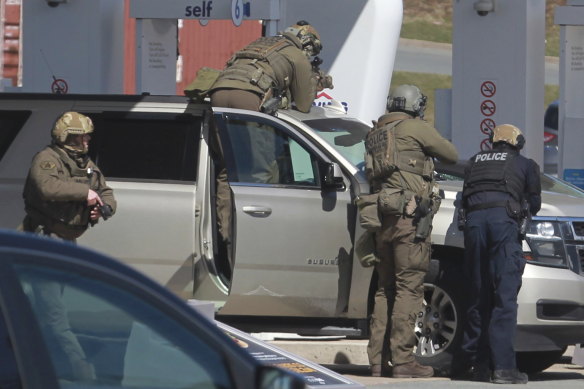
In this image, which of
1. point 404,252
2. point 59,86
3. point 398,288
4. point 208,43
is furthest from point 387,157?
point 208,43

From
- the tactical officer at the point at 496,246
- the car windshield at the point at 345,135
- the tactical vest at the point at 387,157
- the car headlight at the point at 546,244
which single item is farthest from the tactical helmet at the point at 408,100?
the car headlight at the point at 546,244

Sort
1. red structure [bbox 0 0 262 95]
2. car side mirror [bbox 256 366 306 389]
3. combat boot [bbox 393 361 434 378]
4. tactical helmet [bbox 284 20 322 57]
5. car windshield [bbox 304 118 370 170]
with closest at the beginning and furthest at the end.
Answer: car side mirror [bbox 256 366 306 389], combat boot [bbox 393 361 434 378], car windshield [bbox 304 118 370 170], tactical helmet [bbox 284 20 322 57], red structure [bbox 0 0 262 95]

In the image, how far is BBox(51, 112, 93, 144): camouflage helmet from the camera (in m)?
8.19

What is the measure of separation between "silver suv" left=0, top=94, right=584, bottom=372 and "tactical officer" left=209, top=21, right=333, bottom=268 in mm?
56

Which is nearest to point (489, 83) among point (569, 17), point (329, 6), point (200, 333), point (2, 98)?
point (569, 17)

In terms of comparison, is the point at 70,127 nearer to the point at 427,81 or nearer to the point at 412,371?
the point at 412,371

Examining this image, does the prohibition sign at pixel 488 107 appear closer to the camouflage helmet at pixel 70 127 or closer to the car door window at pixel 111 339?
the camouflage helmet at pixel 70 127

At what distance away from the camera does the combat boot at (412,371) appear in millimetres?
9047

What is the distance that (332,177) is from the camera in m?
8.83

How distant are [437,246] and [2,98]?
3.10 m

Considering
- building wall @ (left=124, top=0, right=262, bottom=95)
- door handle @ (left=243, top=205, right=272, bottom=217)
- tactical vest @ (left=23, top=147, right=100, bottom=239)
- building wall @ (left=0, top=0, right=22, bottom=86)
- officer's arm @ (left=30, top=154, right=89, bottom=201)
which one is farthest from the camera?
building wall @ (left=0, top=0, right=22, bottom=86)

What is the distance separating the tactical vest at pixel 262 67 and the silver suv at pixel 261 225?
0.25 metres

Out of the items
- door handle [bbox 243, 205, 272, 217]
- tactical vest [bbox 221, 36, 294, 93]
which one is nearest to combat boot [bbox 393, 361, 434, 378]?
door handle [bbox 243, 205, 272, 217]

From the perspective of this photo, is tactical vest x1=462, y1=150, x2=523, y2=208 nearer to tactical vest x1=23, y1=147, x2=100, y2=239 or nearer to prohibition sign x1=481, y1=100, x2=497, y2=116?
tactical vest x1=23, y1=147, x2=100, y2=239
